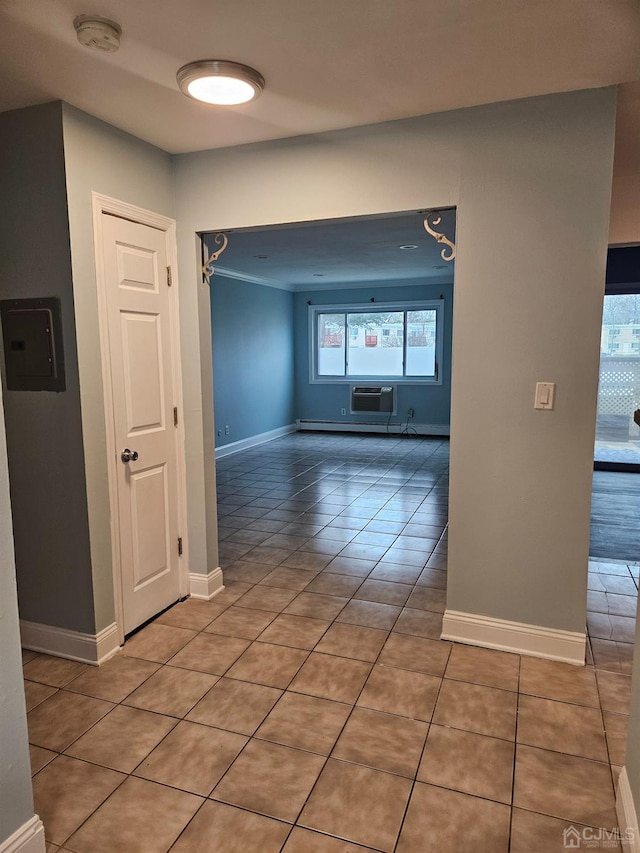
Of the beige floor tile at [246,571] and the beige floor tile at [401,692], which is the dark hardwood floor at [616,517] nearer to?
the beige floor tile at [401,692]

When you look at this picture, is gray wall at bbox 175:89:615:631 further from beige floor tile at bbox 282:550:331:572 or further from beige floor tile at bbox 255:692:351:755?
beige floor tile at bbox 282:550:331:572

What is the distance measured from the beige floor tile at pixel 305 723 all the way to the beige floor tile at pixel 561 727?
2.22 feet

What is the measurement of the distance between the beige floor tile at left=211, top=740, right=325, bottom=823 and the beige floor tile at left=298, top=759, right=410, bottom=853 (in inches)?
1.7

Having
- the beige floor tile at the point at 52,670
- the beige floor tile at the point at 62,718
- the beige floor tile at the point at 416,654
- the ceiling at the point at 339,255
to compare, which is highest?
the ceiling at the point at 339,255

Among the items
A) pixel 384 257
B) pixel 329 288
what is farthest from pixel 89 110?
pixel 329 288

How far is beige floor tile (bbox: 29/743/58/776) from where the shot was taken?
1.91m

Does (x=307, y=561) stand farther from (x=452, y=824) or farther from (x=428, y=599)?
(x=452, y=824)

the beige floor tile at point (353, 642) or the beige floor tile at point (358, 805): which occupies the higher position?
the beige floor tile at point (353, 642)

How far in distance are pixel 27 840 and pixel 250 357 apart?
6.91m

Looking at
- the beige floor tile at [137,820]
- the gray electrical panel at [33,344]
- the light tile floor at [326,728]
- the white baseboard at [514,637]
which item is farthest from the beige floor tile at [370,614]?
the gray electrical panel at [33,344]

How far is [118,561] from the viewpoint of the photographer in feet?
8.71

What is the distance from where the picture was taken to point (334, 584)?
3.36m

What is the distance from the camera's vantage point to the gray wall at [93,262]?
235 cm

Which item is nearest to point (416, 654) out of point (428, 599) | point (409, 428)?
point (428, 599)
